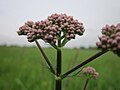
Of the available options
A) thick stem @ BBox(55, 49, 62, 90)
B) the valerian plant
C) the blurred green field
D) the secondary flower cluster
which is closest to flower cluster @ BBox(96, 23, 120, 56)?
the valerian plant

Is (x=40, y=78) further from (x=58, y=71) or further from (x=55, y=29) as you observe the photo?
(x=55, y=29)

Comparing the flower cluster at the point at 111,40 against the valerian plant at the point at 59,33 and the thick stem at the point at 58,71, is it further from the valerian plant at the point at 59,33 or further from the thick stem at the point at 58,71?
the thick stem at the point at 58,71

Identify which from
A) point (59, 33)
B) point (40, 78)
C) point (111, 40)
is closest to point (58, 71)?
point (59, 33)

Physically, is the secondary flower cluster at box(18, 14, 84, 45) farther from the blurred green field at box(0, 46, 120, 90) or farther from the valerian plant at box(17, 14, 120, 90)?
the blurred green field at box(0, 46, 120, 90)

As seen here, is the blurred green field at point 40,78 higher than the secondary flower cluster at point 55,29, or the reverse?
the secondary flower cluster at point 55,29

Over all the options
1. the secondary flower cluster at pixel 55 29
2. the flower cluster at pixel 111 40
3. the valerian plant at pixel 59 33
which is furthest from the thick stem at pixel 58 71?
the flower cluster at pixel 111 40

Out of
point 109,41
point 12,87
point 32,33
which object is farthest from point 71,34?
point 12,87

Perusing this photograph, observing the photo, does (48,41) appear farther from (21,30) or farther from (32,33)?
(21,30)
